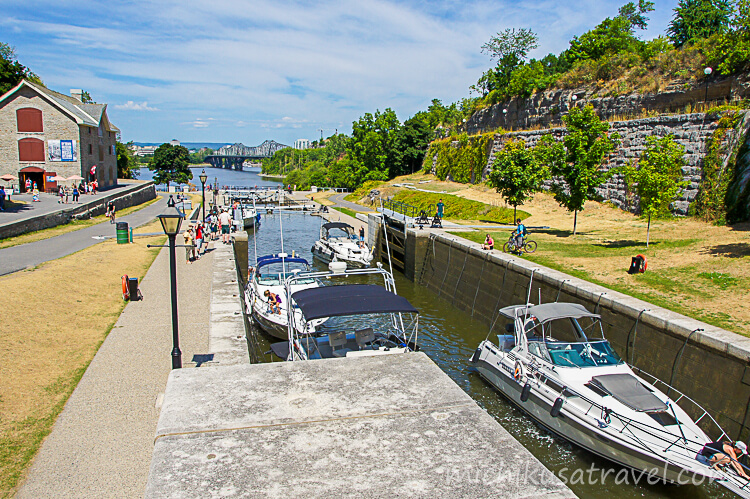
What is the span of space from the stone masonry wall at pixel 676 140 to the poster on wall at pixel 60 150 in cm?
4550

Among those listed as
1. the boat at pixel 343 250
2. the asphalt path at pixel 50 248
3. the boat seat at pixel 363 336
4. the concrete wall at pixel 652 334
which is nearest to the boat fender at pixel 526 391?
the concrete wall at pixel 652 334

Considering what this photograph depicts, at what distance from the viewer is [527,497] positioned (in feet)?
11.4

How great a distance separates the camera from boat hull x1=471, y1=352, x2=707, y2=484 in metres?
9.26

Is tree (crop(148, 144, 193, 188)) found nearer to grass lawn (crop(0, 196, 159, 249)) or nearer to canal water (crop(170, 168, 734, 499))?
grass lawn (crop(0, 196, 159, 249))

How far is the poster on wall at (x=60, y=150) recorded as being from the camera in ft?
154

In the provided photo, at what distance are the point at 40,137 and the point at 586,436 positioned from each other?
52622mm

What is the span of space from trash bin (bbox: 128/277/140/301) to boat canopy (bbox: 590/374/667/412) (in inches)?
526

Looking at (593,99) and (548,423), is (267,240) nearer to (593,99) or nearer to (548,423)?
(593,99)

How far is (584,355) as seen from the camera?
11.7 meters

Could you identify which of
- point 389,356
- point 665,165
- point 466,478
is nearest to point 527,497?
point 466,478

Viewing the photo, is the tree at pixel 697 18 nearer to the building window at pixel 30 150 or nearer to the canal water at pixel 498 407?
the canal water at pixel 498 407

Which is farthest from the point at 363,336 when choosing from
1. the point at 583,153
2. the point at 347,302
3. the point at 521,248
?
the point at 583,153

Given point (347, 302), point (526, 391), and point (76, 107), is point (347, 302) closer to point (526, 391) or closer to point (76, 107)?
point (526, 391)

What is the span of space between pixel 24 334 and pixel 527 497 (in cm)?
1280
